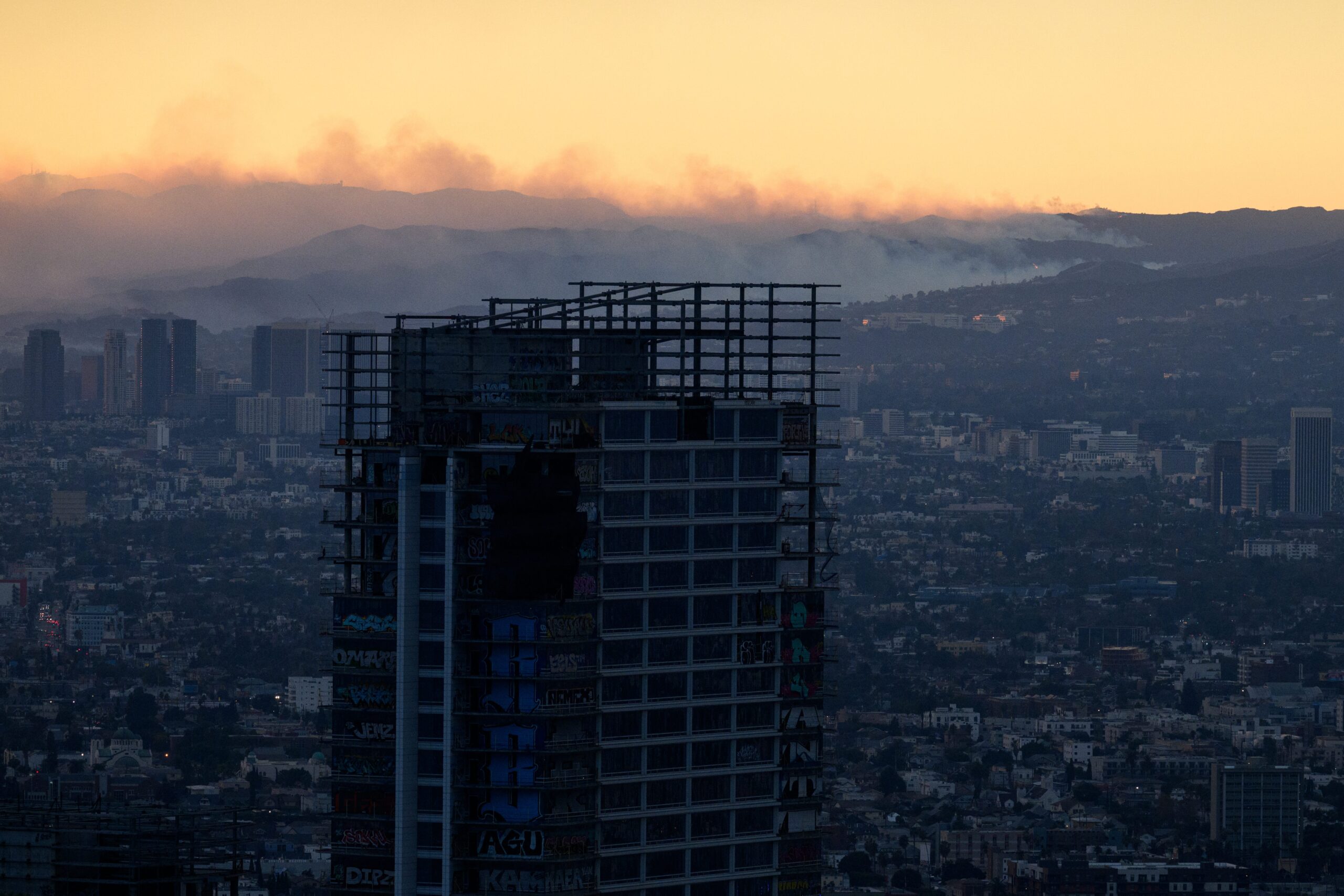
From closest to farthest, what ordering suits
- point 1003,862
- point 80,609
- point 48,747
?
point 1003,862 → point 48,747 → point 80,609

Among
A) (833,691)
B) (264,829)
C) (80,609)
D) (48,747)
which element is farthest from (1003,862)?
(80,609)

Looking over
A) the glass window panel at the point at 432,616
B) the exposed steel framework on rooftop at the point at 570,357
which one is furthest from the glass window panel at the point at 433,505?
the exposed steel framework on rooftop at the point at 570,357

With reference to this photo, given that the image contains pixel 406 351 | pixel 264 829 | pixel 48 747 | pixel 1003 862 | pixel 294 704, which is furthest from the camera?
pixel 294 704

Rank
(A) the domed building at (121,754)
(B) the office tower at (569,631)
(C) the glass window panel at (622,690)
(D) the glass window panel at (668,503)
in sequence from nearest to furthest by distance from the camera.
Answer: (B) the office tower at (569,631) → (C) the glass window panel at (622,690) → (D) the glass window panel at (668,503) → (A) the domed building at (121,754)

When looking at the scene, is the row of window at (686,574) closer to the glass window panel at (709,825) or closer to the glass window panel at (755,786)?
the glass window panel at (755,786)

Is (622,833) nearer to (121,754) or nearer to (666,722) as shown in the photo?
(666,722)

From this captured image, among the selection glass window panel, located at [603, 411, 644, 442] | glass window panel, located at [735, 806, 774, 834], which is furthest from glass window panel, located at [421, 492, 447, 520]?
glass window panel, located at [735, 806, 774, 834]

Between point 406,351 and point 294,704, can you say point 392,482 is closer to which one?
point 406,351

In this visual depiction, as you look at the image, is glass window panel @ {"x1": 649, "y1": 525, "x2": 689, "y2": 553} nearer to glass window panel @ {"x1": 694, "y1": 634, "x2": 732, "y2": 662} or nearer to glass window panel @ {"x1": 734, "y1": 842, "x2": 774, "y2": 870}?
glass window panel @ {"x1": 694, "y1": 634, "x2": 732, "y2": 662}
